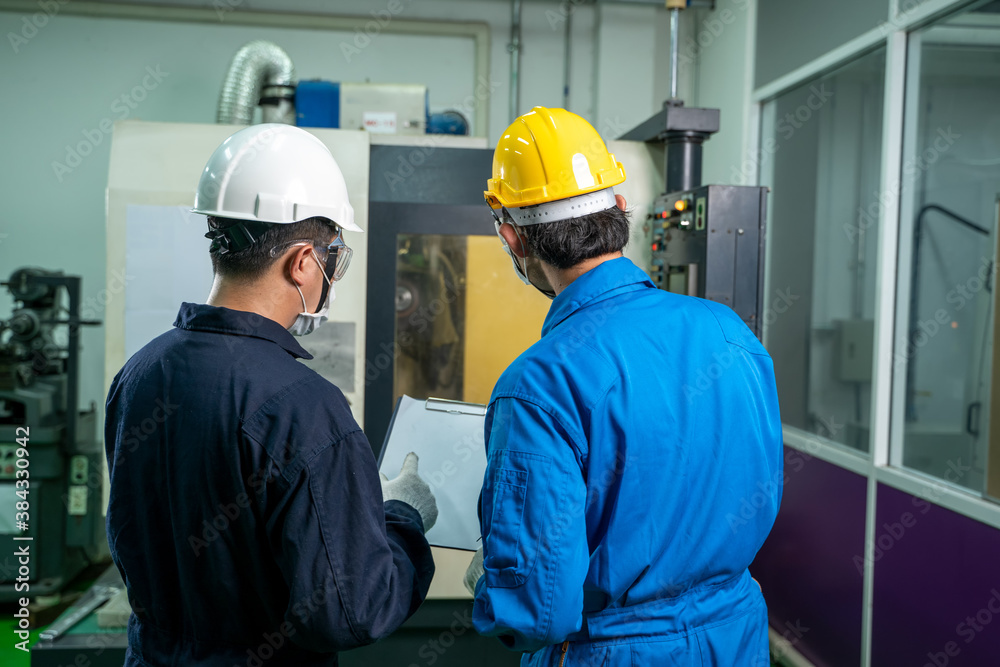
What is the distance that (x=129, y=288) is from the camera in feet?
7.74

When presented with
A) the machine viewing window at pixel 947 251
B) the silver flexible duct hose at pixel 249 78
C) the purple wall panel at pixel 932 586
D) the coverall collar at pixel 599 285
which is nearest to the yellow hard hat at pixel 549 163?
the coverall collar at pixel 599 285

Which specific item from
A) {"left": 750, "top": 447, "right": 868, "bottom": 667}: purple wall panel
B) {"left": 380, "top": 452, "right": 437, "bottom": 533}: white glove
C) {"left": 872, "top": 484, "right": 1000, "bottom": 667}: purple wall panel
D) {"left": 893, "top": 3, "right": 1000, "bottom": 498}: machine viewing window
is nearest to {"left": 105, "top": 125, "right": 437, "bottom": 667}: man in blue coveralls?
{"left": 380, "top": 452, "right": 437, "bottom": 533}: white glove

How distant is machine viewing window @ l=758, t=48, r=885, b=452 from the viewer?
3.10 meters

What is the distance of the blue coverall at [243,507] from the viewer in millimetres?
912

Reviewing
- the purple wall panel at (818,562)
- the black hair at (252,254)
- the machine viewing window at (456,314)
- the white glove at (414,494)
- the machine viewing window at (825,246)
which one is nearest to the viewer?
the black hair at (252,254)

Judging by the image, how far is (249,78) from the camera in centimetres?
312

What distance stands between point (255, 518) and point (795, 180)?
3099mm

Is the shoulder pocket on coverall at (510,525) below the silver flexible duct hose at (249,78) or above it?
below

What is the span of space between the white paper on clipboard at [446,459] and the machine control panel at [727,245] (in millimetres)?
918

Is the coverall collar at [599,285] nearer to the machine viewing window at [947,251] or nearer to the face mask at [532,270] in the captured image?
the face mask at [532,270]

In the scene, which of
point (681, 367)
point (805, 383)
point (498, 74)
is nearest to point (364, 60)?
point (498, 74)

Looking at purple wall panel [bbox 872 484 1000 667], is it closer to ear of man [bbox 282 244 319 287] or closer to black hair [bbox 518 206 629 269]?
black hair [bbox 518 206 629 269]

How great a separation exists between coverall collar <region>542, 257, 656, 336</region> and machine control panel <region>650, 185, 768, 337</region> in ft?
3.65

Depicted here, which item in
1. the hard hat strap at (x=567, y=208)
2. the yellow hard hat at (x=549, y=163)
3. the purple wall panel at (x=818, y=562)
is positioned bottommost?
Result: the purple wall panel at (x=818, y=562)
